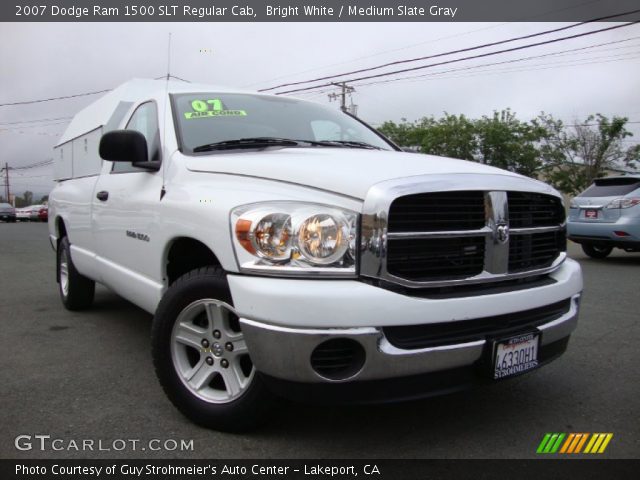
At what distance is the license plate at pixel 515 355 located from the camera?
8.17 ft

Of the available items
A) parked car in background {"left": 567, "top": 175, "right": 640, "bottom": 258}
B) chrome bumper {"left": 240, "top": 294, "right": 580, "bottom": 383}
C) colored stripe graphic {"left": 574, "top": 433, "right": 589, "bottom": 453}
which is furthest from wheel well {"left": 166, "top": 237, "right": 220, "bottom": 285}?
parked car in background {"left": 567, "top": 175, "right": 640, "bottom": 258}

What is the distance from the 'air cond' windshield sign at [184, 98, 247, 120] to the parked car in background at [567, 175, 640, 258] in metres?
7.77

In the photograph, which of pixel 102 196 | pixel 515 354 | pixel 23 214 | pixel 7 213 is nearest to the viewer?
pixel 515 354

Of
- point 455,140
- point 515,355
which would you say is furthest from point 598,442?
point 455,140

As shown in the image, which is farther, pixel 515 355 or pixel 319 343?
pixel 515 355

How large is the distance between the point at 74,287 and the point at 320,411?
3343 millimetres

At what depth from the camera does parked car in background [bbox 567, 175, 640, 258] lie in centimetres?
912

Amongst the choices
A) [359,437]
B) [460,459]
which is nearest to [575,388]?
[460,459]

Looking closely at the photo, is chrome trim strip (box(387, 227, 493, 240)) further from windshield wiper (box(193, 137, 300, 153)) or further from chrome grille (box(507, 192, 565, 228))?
windshield wiper (box(193, 137, 300, 153))

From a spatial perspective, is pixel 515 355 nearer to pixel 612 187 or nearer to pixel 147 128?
pixel 147 128

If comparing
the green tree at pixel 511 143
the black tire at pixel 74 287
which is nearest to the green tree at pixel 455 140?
the green tree at pixel 511 143

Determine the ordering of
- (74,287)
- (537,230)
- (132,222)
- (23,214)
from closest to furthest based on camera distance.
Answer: (537,230)
(132,222)
(74,287)
(23,214)

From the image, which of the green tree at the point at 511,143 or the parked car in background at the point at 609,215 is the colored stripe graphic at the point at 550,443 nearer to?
the parked car in background at the point at 609,215

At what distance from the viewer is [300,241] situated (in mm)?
2334
